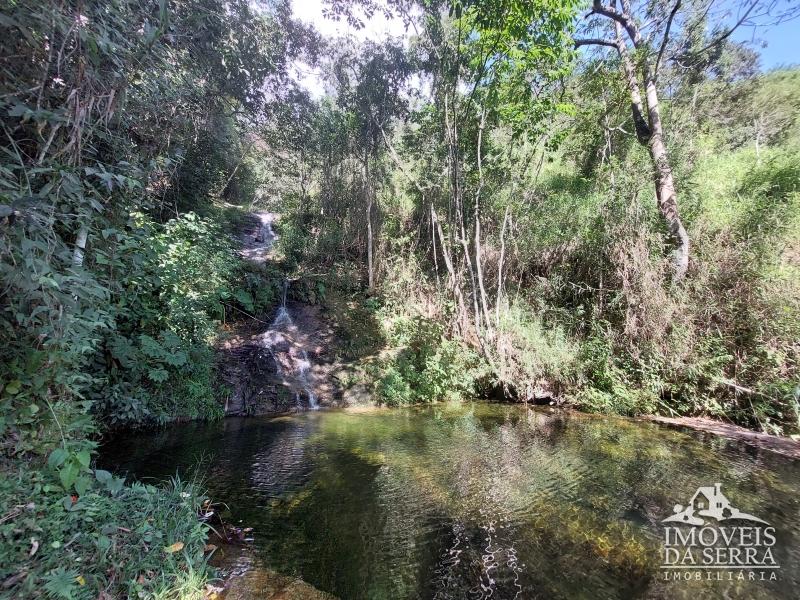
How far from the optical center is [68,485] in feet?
7.52

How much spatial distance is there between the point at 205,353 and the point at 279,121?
32.1ft

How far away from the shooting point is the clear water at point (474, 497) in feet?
9.96

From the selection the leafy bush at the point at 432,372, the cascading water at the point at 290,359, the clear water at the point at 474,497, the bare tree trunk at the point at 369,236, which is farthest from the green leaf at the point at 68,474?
the bare tree trunk at the point at 369,236

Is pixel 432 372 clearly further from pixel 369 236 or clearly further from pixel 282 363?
pixel 369 236

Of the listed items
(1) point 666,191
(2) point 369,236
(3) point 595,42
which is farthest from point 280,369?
(3) point 595,42

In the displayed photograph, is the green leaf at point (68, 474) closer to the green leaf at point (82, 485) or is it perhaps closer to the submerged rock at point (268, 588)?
the green leaf at point (82, 485)

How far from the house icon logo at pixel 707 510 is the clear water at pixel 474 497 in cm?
10

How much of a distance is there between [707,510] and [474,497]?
257 cm

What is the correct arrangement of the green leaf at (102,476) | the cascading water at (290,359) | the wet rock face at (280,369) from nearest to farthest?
the green leaf at (102,476)
the wet rock face at (280,369)
the cascading water at (290,359)

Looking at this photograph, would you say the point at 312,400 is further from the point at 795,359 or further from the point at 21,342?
the point at 795,359

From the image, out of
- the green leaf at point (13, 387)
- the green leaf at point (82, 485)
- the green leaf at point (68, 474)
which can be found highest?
the green leaf at point (13, 387)

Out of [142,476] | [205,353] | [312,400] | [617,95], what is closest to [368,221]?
[312,400]

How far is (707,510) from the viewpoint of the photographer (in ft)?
13.6

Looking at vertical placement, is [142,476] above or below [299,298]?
below
